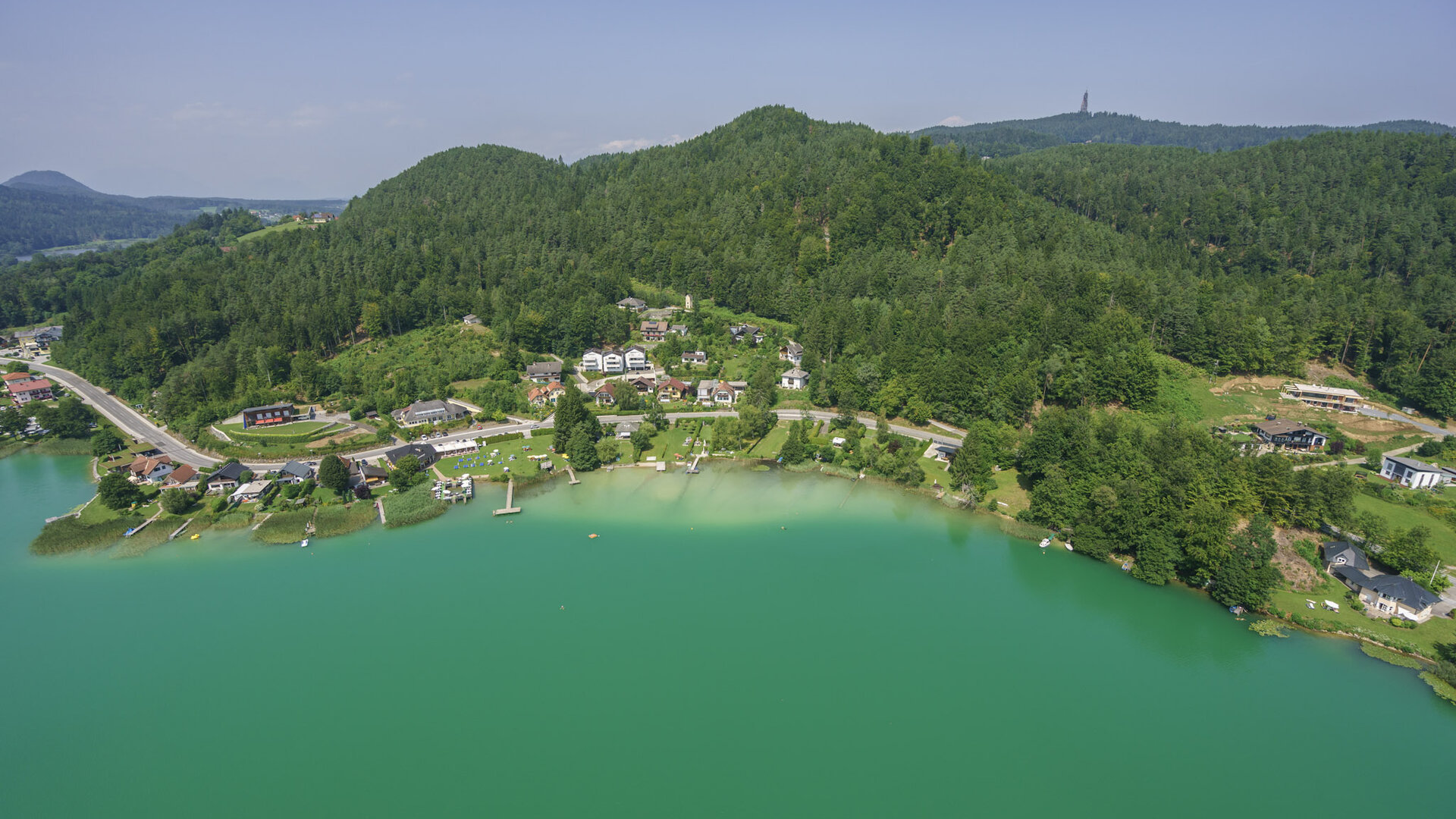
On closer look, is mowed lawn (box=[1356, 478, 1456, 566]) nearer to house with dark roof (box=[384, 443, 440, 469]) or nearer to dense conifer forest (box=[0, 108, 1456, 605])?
dense conifer forest (box=[0, 108, 1456, 605])

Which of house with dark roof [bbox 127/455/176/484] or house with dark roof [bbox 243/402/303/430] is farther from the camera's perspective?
house with dark roof [bbox 243/402/303/430]

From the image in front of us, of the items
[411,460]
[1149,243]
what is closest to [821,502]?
[411,460]

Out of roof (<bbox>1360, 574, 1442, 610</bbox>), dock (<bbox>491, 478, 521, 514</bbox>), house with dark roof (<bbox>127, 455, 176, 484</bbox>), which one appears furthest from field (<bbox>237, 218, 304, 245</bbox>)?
roof (<bbox>1360, 574, 1442, 610</bbox>)

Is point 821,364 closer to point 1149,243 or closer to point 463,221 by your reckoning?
point 1149,243

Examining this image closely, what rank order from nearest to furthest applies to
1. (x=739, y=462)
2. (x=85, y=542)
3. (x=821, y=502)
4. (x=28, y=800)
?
(x=28, y=800) → (x=85, y=542) → (x=821, y=502) → (x=739, y=462)

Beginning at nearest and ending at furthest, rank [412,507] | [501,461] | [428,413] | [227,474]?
[412,507], [227,474], [501,461], [428,413]

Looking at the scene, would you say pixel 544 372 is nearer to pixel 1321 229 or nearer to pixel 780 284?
pixel 780 284

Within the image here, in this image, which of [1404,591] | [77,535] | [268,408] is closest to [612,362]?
[268,408]
